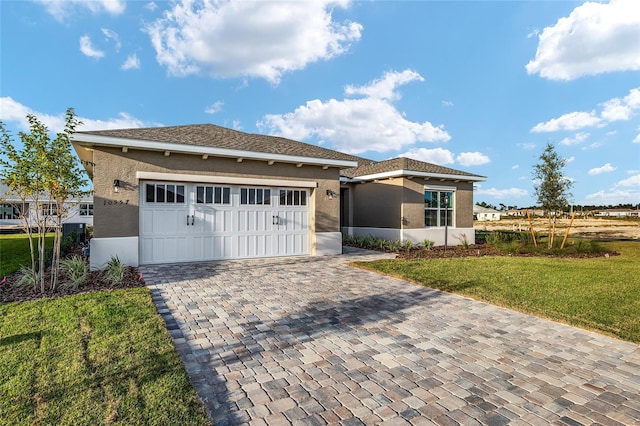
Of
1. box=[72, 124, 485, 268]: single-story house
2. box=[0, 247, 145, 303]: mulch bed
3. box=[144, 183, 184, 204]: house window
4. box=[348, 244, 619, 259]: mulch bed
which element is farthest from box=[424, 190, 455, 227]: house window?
box=[0, 247, 145, 303]: mulch bed

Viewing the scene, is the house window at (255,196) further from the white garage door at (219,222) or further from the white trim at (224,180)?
the white trim at (224,180)

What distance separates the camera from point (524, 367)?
3.56 meters

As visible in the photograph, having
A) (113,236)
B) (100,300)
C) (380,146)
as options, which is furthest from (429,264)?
(380,146)

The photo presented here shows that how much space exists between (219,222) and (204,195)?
0.98 m

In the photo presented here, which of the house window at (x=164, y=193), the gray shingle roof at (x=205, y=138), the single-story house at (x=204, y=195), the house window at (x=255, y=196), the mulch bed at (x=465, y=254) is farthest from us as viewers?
the mulch bed at (x=465, y=254)

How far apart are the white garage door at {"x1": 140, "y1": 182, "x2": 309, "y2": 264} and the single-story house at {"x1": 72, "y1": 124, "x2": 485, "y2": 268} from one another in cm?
3

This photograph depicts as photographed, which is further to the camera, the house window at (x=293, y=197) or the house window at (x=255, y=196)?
the house window at (x=293, y=197)

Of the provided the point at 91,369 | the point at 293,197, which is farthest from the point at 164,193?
the point at 91,369

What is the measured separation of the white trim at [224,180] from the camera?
932 centimetres

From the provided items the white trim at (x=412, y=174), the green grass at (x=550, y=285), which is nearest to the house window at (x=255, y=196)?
the green grass at (x=550, y=285)

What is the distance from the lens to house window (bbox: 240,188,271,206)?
1078 centimetres

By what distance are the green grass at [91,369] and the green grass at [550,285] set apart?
5.66 metres

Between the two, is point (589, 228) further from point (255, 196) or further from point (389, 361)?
point (389, 361)

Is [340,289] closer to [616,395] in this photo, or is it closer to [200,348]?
[200,348]
